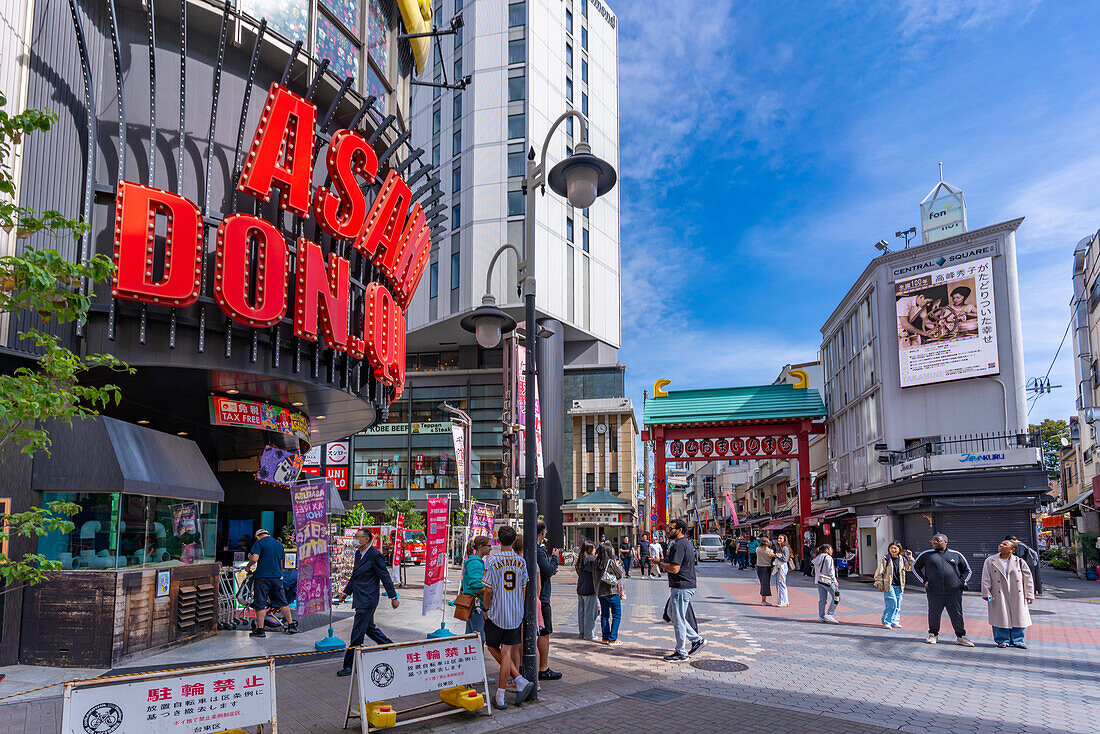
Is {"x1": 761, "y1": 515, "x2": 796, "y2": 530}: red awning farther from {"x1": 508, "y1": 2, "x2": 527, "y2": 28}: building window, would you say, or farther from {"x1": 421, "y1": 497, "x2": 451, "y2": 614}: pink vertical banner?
{"x1": 508, "y1": 2, "x2": 527, "y2": 28}: building window

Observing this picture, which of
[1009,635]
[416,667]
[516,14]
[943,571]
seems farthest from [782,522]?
[416,667]

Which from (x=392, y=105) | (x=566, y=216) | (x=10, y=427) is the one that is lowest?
(x=10, y=427)

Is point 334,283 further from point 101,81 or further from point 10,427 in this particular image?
point 10,427

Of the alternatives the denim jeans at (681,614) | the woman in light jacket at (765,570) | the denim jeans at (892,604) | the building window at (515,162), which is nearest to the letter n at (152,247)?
the denim jeans at (681,614)

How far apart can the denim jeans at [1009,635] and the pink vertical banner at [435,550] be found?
31.3ft

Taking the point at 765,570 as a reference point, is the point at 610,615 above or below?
above

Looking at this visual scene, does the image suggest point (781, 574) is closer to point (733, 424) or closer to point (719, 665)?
point (719, 665)

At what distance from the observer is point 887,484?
28.8 meters

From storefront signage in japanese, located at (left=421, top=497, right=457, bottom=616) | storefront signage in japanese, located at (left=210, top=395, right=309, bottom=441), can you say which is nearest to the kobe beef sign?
storefront signage in japanese, located at (left=210, top=395, right=309, bottom=441)

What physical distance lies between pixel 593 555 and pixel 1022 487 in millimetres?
17841

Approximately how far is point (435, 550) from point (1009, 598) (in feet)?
32.2

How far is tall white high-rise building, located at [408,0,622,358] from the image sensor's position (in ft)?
175

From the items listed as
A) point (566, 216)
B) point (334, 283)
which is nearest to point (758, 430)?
point (566, 216)

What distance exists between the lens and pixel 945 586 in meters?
12.8
